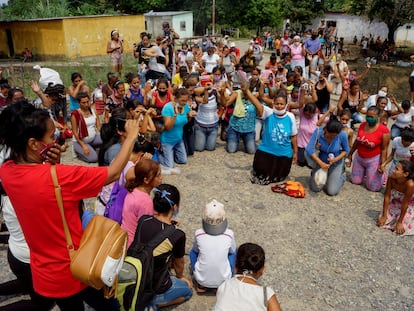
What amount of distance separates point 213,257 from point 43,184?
207 cm

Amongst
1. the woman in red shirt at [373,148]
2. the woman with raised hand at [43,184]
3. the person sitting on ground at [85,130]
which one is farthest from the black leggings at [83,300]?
the woman in red shirt at [373,148]

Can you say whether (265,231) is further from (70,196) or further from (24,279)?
(70,196)

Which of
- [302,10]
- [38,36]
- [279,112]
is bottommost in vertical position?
[279,112]

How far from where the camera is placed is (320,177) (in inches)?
244

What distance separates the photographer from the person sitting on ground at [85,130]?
7078 millimetres

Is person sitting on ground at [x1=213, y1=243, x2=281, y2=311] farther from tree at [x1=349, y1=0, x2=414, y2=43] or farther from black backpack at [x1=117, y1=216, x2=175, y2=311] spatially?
tree at [x1=349, y1=0, x2=414, y2=43]

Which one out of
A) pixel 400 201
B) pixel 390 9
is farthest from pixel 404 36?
pixel 400 201

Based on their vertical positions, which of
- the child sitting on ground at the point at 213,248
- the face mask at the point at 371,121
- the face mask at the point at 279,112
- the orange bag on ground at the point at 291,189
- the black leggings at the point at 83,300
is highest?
the face mask at the point at 279,112

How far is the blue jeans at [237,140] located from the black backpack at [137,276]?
5091 mm

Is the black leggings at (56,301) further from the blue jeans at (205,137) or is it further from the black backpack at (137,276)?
the blue jeans at (205,137)

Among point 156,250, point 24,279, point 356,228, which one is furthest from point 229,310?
point 356,228

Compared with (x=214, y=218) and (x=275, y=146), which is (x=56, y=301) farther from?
(x=275, y=146)

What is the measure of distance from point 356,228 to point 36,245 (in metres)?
4.50

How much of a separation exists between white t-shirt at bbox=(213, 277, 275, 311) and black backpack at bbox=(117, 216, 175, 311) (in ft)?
2.24
